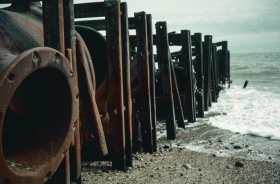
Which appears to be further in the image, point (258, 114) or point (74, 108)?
point (258, 114)

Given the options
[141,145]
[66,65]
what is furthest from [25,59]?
[141,145]

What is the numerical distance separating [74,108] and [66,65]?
0.81ft

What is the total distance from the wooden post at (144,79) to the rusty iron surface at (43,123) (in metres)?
2.90

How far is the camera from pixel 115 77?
3.70m

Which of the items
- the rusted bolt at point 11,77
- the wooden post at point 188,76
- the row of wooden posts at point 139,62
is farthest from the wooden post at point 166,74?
the rusted bolt at point 11,77

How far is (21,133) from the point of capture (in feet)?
6.14

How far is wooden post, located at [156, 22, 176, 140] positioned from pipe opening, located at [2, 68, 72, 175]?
12.9 feet

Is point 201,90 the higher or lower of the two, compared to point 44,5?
lower

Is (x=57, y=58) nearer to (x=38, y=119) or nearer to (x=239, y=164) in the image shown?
(x=38, y=119)

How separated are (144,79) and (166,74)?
3.35 ft

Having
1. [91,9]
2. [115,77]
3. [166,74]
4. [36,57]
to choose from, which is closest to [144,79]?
[166,74]

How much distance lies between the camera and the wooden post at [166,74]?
5.71 metres

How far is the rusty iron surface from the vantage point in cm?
160

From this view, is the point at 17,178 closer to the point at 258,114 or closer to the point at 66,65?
the point at 66,65
